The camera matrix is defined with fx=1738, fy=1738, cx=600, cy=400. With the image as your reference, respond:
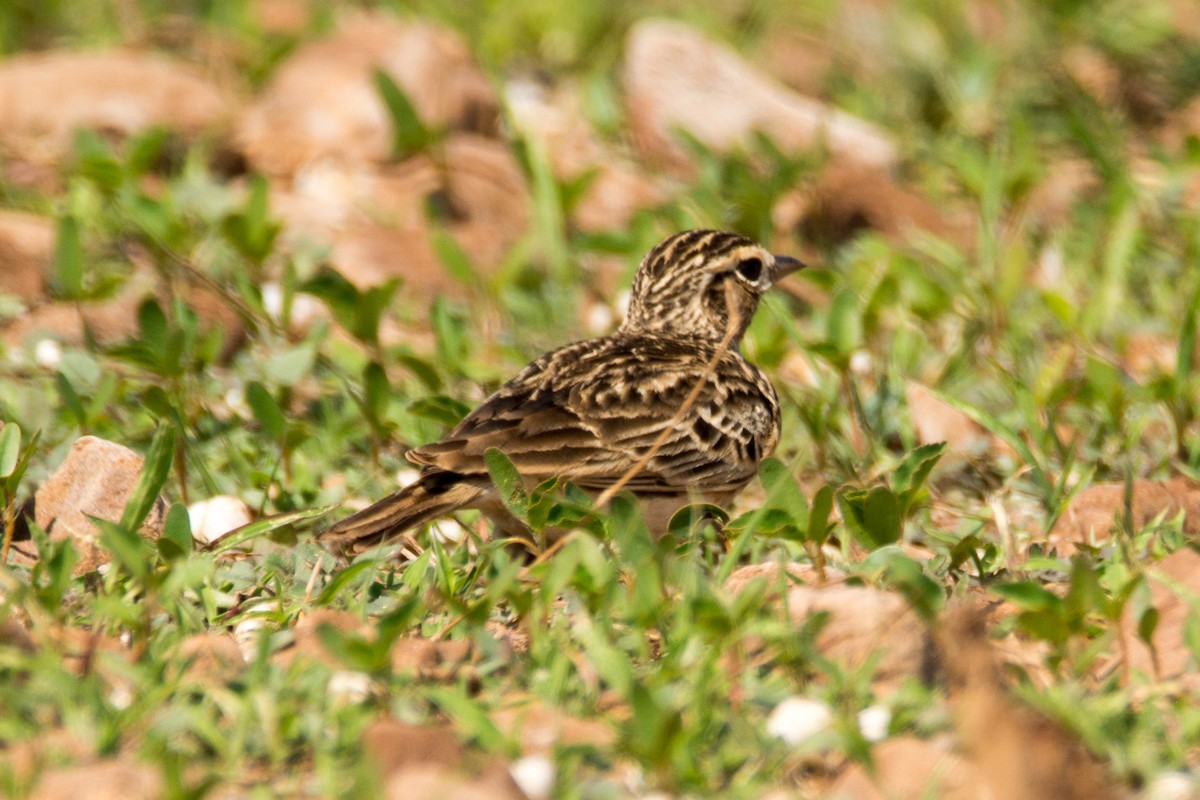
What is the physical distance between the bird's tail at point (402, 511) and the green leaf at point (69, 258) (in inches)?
71.8

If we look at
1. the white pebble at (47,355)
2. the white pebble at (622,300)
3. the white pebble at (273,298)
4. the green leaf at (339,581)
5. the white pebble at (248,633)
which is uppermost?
the green leaf at (339,581)

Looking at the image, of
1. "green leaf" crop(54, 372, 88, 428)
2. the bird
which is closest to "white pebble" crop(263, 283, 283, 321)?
"green leaf" crop(54, 372, 88, 428)

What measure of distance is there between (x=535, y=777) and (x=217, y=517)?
2.11 meters

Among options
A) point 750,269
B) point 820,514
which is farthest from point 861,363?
point 820,514

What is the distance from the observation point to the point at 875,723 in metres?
3.68

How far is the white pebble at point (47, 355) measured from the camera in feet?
21.0

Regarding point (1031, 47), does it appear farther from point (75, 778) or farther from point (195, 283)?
point (75, 778)

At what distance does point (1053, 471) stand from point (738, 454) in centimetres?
115

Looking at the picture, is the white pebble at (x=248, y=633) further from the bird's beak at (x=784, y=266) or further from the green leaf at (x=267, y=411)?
the bird's beak at (x=784, y=266)

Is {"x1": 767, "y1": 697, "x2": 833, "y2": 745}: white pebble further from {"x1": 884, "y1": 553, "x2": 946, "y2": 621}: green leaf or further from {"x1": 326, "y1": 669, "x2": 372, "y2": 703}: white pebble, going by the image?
{"x1": 326, "y1": 669, "x2": 372, "y2": 703}: white pebble

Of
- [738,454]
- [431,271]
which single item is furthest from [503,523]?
[431,271]

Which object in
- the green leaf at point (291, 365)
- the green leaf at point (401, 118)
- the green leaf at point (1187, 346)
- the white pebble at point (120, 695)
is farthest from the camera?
the green leaf at point (401, 118)

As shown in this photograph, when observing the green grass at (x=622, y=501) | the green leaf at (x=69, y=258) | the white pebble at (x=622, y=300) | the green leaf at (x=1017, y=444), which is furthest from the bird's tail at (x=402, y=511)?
the white pebble at (x=622, y=300)

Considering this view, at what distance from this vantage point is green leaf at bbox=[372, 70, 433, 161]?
8016mm
